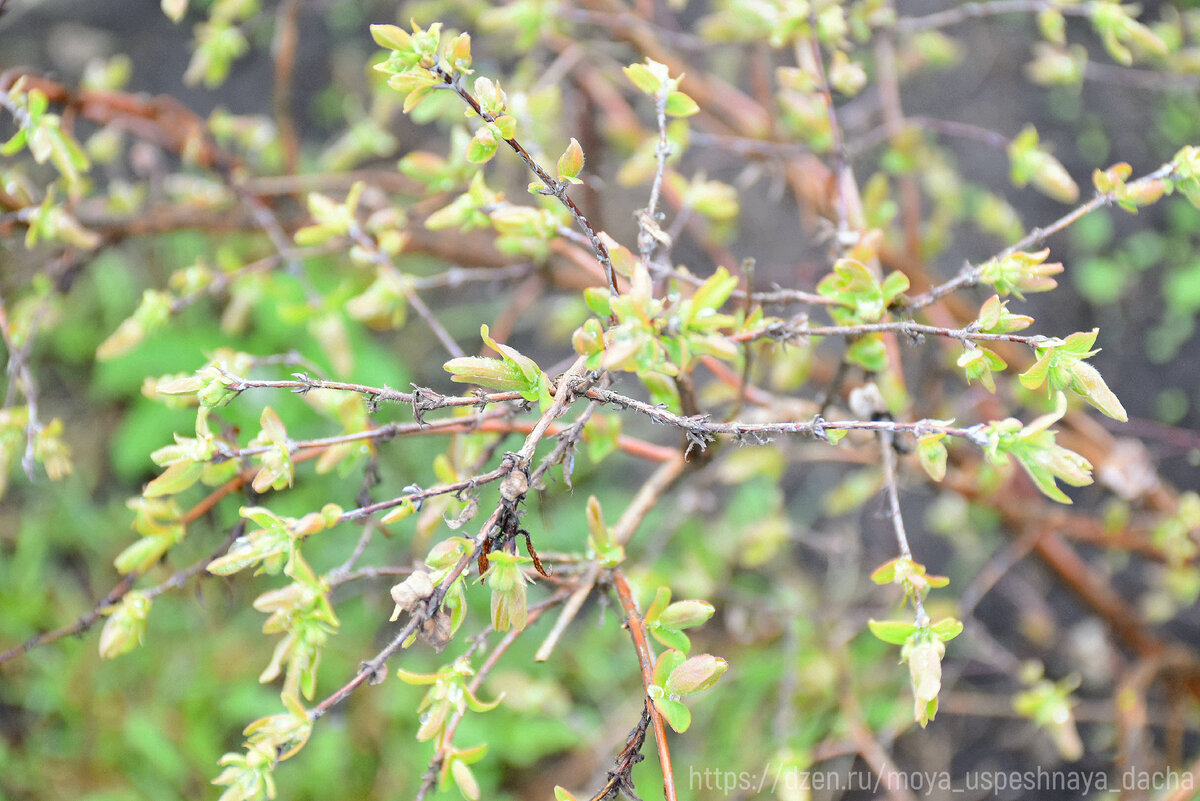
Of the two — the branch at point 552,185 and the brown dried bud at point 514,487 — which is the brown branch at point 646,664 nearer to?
the brown dried bud at point 514,487

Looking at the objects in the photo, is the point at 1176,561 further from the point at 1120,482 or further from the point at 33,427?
the point at 33,427

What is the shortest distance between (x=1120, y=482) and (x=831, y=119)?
84 centimetres

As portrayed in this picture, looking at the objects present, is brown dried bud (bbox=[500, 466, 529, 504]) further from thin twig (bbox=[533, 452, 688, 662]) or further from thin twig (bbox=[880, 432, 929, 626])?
thin twig (bbox=[880, 432, 929, 626])

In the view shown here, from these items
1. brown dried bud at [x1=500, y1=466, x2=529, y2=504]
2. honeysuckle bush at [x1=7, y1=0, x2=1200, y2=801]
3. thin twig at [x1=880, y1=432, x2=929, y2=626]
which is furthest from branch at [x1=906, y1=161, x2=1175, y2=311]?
brown dried bud at [x1=500, y1=466, x2=529, y2=504]

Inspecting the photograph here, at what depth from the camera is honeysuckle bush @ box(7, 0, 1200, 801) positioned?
660 mm

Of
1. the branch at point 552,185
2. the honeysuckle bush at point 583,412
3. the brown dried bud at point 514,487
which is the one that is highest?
the branch at point 552,185

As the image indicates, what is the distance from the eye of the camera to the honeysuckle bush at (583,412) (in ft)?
2.16

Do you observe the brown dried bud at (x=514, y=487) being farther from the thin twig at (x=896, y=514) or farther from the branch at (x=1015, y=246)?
the branch at (x=1015, y=246)

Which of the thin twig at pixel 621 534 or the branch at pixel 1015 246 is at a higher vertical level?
the branch at pixel 1015 246

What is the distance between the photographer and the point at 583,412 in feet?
2.22

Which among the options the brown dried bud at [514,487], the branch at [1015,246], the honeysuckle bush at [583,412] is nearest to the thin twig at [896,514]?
the honeysuckle bush at [583,412]

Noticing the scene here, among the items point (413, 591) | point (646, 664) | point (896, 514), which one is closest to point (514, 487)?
point (413, 591)

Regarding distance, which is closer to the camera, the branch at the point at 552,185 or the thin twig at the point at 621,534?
the branch at the point at 552,185

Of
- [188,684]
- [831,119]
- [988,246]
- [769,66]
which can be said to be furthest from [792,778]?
[769,66]
